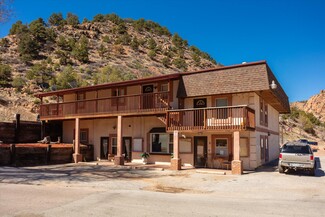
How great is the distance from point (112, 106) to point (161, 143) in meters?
4.71

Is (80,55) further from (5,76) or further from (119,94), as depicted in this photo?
(119,94)

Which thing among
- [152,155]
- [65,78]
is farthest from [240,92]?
[65,78]

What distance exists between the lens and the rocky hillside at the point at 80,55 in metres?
42.0

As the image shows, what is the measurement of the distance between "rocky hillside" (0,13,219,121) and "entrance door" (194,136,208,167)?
21.2 m

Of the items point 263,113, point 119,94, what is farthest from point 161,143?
point 263,113

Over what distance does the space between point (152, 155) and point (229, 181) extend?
29.9 ft

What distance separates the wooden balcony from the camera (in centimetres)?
1730

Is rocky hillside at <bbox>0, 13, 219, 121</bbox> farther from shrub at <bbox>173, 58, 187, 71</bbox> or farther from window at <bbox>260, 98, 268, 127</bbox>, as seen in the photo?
window at <bbox>260, 98, 268, 127</bbox>

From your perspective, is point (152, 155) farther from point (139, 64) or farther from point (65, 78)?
point (139, 64)

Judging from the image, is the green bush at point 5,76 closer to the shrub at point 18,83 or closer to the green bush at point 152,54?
the shrub at point 18,83

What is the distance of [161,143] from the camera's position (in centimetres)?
2236

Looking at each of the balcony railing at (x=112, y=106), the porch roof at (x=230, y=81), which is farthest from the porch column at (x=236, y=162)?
the balcony railing at (x=112, y=106)

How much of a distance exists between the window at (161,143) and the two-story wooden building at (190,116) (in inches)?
2.8

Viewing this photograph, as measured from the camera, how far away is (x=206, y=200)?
966 cm
